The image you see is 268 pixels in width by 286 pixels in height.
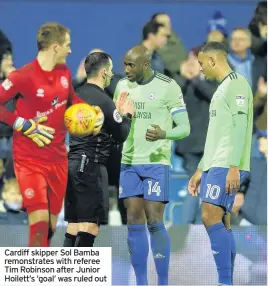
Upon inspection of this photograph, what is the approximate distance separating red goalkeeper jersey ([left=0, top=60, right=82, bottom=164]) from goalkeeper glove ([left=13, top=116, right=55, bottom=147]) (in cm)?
3

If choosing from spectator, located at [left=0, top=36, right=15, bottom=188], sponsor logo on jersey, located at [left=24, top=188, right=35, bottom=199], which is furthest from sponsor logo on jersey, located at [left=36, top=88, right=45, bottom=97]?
sponsor logo on jersey, located at [left=24, top=188, right=35, bottom=199]

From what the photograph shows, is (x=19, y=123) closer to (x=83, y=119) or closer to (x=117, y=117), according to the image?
(x=83, y=119)

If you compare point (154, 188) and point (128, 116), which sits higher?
point (128, 116)

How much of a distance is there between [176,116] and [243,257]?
152 cm

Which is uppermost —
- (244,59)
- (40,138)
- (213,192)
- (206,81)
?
(244,59)

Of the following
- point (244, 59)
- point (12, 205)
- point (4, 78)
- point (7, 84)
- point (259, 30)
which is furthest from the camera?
point (259, 30)

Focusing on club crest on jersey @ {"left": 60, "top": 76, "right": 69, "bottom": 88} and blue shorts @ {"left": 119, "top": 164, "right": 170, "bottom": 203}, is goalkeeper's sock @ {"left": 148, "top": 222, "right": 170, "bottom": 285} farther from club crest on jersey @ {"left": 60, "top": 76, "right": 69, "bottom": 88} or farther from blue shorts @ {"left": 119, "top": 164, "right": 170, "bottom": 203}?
club crest on jersey @ {"left": 60, "top": 76, "right": 69, "bottom": 88}

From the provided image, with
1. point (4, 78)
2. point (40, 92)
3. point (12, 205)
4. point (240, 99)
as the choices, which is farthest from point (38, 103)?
point (240, 99)

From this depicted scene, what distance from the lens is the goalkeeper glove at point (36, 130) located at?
6461mm

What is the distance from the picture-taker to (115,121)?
6590 millimetres

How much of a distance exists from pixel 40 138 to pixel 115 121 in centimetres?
53

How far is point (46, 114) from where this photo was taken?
6.50m

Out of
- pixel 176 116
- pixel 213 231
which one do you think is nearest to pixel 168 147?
pixel 176 116

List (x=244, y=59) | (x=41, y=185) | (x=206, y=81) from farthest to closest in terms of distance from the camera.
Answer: (x=244, y=59), (x=206, y=81), (x=41, y=185)
